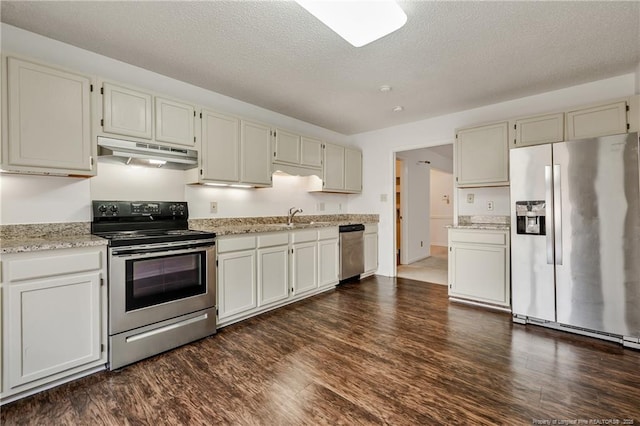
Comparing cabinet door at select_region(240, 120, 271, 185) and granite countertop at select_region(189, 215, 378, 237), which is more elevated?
cabinet door at select_region(240, 120, 271, 185)

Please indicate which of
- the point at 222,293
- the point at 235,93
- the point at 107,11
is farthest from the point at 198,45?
the point at 222,293

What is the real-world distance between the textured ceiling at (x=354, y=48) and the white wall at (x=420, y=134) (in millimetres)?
152

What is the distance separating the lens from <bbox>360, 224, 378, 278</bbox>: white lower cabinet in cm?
464

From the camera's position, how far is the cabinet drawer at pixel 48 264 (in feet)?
5.54

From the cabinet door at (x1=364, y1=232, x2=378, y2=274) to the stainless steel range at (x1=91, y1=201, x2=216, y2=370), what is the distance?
8.67 ft

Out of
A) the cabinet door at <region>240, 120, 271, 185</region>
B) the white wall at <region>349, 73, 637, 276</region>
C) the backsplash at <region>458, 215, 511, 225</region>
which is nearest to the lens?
the white wall at <region>349, 73, 637, 276</region>

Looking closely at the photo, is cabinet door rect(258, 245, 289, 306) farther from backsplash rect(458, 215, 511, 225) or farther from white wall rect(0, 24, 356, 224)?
backsplash rect(458, 215, 511, 225)

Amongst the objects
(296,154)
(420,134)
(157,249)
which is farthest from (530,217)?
(157,249)

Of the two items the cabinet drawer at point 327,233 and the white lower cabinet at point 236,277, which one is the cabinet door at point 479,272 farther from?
the white lower cabinet at point 236,277

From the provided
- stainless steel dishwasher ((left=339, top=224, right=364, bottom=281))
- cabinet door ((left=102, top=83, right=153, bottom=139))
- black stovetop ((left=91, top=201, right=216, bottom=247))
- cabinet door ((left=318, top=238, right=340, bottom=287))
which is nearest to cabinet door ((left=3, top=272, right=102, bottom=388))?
black stovetop ((left=91, top=201, right=216, bottom=247))

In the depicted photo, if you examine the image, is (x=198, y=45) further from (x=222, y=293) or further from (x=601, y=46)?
(x=601, y=46)

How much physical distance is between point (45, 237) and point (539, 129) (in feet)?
15.2

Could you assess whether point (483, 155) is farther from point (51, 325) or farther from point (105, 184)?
point (51, 325)

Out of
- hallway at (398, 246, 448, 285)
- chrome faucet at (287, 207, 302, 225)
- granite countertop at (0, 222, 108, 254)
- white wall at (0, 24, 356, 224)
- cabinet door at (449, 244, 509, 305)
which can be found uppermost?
white wall at (0, 24, 356, 224)
